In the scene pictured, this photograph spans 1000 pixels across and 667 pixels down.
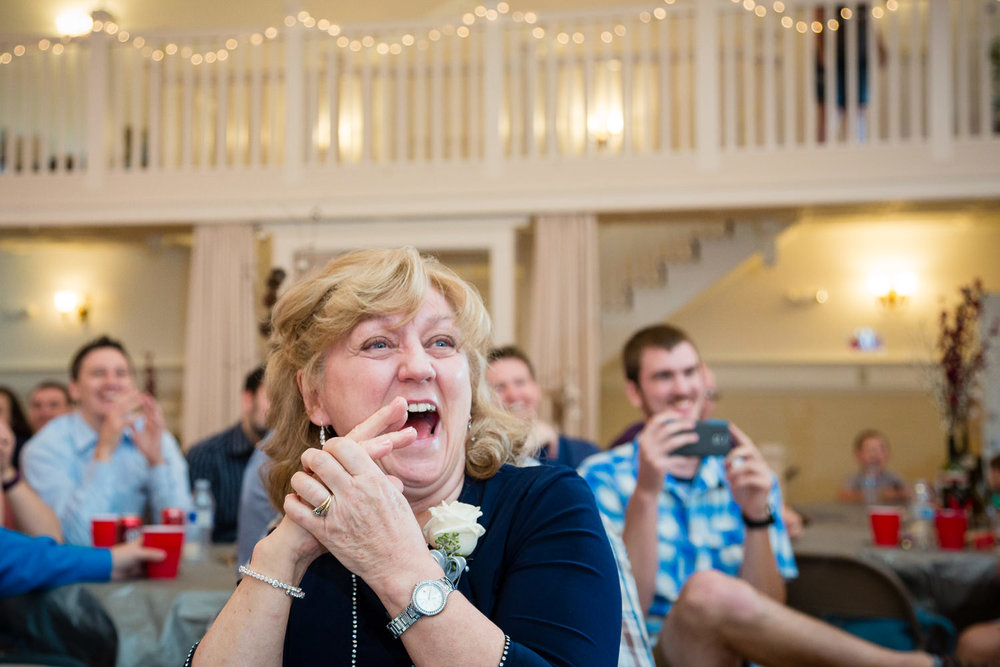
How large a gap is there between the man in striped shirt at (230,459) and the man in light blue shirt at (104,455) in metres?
0.26

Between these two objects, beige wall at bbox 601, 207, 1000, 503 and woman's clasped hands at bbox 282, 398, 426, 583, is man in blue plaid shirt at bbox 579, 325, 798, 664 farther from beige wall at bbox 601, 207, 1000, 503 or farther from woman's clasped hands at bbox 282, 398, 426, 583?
beige wall at bbox 601, 207, 1000, 503

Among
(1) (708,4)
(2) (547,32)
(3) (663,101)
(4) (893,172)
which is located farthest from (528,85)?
(4) (893,172)

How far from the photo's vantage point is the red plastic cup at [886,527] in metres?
3.11

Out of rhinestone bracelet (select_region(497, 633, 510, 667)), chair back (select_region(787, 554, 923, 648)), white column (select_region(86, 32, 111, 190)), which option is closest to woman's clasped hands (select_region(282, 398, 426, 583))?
rhinestone bracelet (select_region(497, 633, 510, 667))

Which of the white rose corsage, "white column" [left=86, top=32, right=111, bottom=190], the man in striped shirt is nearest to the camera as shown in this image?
the white rose corsage

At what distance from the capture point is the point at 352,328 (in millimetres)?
1340

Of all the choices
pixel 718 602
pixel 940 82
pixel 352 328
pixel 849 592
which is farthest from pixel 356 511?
pixel 940 82

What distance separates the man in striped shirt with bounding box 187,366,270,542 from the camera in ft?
12.0

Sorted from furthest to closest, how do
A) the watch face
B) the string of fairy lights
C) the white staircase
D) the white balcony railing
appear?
the white staircase, the string of fairy lights, the white balcony railing, the watch face

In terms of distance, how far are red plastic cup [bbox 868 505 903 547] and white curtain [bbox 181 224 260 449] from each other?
4.93 meters

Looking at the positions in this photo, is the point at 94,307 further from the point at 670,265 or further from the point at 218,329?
the point at 670,265

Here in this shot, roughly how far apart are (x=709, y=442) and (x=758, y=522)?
0.22 m

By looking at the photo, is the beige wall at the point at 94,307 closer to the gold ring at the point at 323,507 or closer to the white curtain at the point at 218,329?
the white curtain at the point at 218,329

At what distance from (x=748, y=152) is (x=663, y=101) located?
0.72m
